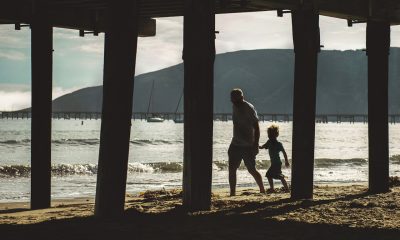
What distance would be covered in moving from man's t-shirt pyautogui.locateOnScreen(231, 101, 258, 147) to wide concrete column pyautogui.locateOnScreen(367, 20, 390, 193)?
1753 millimetres

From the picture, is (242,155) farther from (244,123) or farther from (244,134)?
(244,123)

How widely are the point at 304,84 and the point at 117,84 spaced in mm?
3017

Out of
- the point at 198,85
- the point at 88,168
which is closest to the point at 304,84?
the point at 198,85

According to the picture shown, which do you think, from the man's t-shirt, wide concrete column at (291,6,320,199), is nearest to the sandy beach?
wide concrete column at (291,6,320,199)

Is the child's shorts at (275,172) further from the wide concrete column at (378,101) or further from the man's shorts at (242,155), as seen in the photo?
the wide concrete column at (378,101)

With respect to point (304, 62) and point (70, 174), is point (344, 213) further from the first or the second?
point (70, 174)

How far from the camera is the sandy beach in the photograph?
23.0ft

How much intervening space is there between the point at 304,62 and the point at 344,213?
2257 mm

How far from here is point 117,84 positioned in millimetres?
8008

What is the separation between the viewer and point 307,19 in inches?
391

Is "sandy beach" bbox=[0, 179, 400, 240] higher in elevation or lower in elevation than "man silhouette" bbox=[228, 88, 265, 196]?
lower

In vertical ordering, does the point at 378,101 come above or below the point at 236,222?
above

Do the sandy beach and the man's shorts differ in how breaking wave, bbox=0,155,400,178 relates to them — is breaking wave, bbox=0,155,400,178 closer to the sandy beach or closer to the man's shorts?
the man's shorts

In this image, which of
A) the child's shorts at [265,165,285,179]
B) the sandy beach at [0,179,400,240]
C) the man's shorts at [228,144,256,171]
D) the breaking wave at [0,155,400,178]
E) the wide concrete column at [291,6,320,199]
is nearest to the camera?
the sandy beach at [0,179,400,240]
